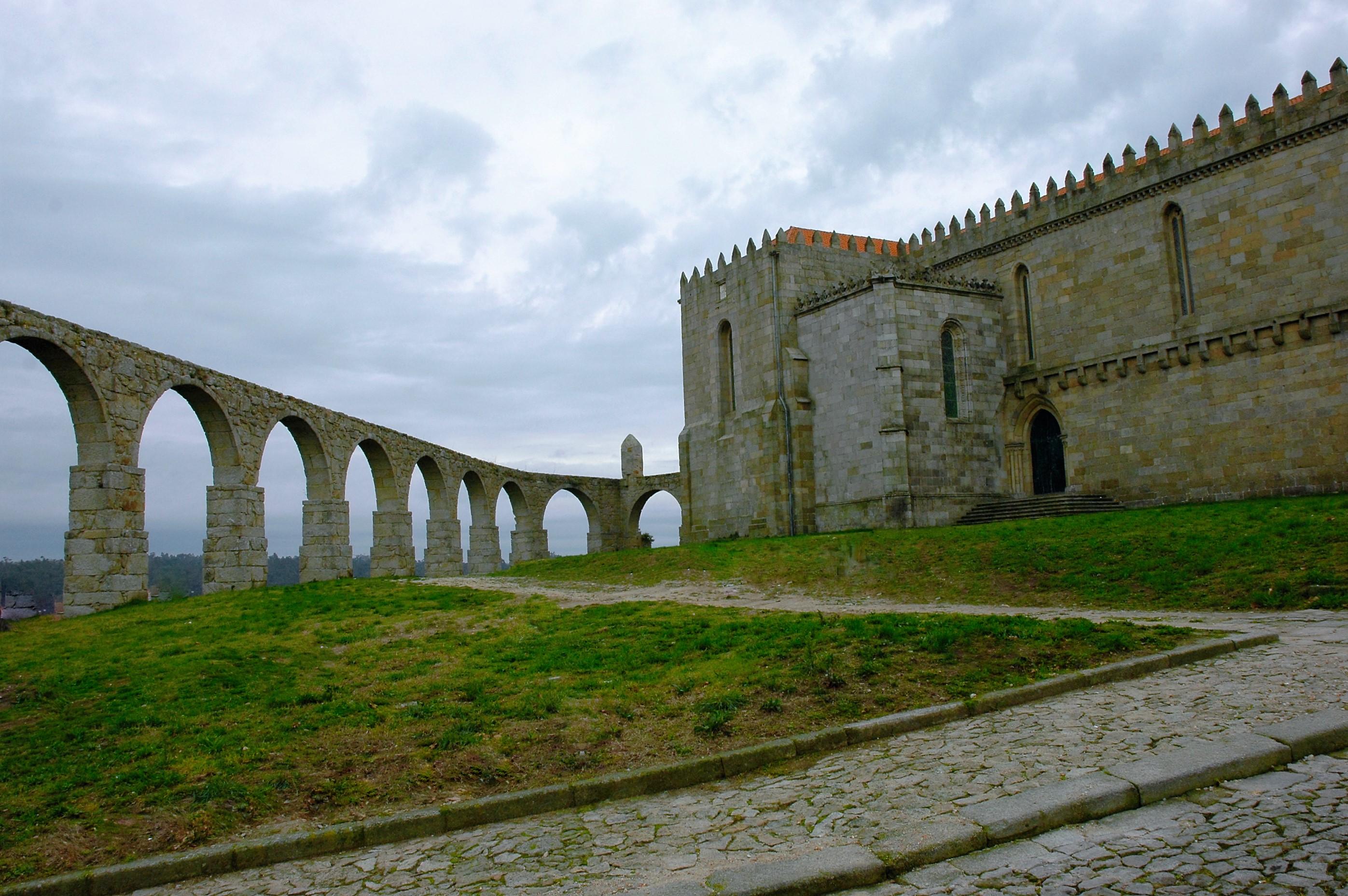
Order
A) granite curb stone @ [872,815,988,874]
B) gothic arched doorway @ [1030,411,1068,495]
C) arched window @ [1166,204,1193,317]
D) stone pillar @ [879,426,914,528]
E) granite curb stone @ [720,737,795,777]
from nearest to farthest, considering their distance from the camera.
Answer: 1. granite curb stone @ [872,815,988,874]
2. granite curb stone @ [720,737,795,777]
3. arched window @ [1166,204,1193,317]
4. stone pillar @ [879,426,914,528]
5. gothic arched doorway @ [1030,411,1068,495]

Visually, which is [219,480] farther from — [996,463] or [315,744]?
[996,463]

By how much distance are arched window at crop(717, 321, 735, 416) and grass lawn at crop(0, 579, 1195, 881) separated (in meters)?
22.0

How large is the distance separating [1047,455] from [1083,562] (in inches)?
506

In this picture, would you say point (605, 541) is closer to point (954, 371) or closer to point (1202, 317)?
point (954, 371)

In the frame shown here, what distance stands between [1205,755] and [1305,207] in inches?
878

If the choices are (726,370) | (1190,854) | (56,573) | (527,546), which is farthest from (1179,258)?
(56,573)

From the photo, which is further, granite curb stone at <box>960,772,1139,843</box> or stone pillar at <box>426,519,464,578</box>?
stone pillar at <box>426,519,464,578</box>

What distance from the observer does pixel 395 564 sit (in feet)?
98.3

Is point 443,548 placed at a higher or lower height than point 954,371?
lower

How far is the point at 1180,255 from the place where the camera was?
25859 mm

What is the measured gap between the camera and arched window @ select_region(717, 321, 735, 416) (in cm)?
3544

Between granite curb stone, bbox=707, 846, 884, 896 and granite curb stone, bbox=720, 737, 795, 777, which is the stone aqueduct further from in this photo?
granite curb stone, bbox=707, 846, 884, 896

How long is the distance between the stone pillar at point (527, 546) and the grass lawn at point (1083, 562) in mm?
18805

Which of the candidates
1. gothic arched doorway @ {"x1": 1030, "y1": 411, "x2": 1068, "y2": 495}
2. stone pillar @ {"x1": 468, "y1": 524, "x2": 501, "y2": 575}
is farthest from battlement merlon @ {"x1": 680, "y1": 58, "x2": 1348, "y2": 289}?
stone pillar @ {"x1": 468, "y1": 524, "x2": 501, "y2": 575}
